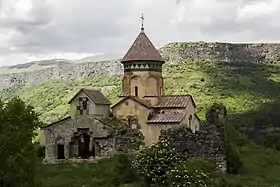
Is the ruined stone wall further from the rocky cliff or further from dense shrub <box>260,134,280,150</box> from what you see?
the rocky cliff

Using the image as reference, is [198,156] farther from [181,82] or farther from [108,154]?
[181,82]

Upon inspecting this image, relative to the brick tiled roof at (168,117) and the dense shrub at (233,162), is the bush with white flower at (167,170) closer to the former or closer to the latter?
the dense shrub at (233,162)

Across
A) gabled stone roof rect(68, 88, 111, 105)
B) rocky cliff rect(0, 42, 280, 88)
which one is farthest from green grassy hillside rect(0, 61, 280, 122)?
gabled stone roof rect(68, 88, 111, 105)

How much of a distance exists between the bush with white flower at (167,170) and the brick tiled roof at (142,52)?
15.9 m

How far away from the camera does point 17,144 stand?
73.8ft

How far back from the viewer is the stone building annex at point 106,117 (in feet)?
132

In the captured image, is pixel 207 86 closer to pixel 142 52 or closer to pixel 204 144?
pixel 142 52

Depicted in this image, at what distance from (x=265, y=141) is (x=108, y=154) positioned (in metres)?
26.2

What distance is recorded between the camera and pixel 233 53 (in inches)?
5846

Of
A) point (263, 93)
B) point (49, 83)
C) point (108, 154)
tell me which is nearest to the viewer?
point (108, 154)

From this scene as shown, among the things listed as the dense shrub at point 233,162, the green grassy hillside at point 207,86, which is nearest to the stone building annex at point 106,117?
the dense shrub at point 233,162

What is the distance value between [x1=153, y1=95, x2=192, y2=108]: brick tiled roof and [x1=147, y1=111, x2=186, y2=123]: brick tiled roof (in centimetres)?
57

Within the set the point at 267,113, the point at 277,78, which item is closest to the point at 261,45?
the point at 277,78

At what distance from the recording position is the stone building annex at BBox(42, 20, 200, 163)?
40250 mm
